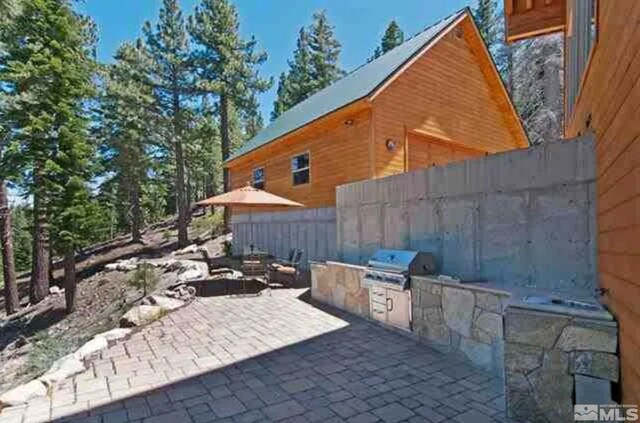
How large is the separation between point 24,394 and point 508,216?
5135 millimetres

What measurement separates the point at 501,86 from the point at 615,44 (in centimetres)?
1107

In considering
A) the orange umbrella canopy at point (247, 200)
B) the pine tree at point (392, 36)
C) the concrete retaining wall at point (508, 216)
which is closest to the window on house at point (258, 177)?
the orange umbrella canopy at point (247, 200)

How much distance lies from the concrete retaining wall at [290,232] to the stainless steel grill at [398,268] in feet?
10.9

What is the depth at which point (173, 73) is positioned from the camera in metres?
19.0

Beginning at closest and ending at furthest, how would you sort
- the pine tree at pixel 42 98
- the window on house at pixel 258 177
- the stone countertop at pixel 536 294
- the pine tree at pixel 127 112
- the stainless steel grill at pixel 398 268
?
the stone countertop at pixel 536 294 → the stainless steel grill at pixel 398 268 → the pine tree at pixel 42 98 → the window on house at pixel 258 177 → the pine tree at pixel 127 112

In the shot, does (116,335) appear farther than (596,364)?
Yes

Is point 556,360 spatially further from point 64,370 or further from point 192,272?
point 192,272

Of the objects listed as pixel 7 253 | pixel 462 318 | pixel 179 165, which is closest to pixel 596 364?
pixel 462 318

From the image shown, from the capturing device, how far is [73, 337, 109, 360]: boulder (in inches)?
162

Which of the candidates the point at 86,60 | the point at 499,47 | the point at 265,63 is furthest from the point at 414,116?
the point at 499,47

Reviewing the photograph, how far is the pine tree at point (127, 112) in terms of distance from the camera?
57.0 feet

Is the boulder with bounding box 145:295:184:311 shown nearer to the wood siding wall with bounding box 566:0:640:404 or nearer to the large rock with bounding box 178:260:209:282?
the large rock with bounding box 178:260:209:282

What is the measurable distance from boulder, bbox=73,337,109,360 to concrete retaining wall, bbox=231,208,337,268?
5.10m

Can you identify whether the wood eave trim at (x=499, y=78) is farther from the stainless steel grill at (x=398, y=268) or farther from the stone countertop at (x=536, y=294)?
the stone countertop at (x=536, y=294)
